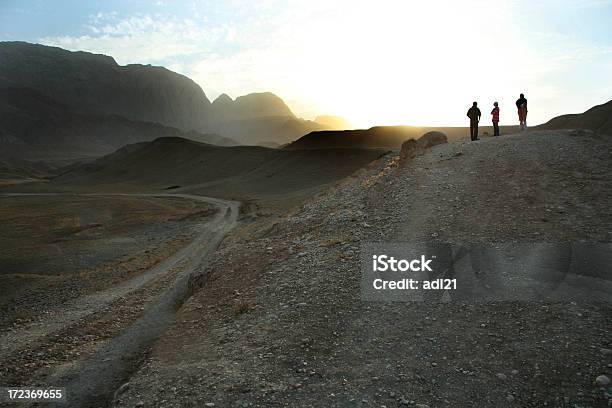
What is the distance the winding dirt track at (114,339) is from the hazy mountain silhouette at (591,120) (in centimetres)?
7181

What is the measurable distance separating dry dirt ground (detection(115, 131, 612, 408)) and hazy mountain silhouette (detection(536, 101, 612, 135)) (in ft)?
215

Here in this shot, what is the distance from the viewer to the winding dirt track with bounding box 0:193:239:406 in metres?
11.3

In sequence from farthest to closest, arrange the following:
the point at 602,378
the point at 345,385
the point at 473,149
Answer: the point at 473,149 → the point at 345,385 → the point at 602,378

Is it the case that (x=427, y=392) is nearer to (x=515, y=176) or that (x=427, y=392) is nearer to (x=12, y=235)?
(x=515, y=176)

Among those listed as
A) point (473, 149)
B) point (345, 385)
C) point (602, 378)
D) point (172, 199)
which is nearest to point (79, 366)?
point (345, 385)

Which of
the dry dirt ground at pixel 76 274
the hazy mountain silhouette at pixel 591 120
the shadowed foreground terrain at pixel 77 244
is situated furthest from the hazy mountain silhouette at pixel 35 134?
the hazy mountain silhouette at pixel 591 120

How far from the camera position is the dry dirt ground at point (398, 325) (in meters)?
7.85

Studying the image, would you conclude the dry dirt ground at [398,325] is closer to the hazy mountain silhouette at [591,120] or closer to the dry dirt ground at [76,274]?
the dry dirt ground at [76,274]

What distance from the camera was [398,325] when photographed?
395 inches

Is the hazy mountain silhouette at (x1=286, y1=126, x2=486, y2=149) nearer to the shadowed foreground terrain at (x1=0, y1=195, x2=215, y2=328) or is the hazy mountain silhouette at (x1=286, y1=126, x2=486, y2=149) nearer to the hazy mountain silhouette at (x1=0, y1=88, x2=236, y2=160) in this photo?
the shadowed foreground terrain at (x1=0, y1=195, x2=215, y2=328)

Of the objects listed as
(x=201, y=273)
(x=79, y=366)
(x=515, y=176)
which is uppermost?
(x=515, y=176)

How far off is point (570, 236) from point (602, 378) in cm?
643

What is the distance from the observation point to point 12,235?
36156mm

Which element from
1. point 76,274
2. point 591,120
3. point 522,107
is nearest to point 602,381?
point 522,107
